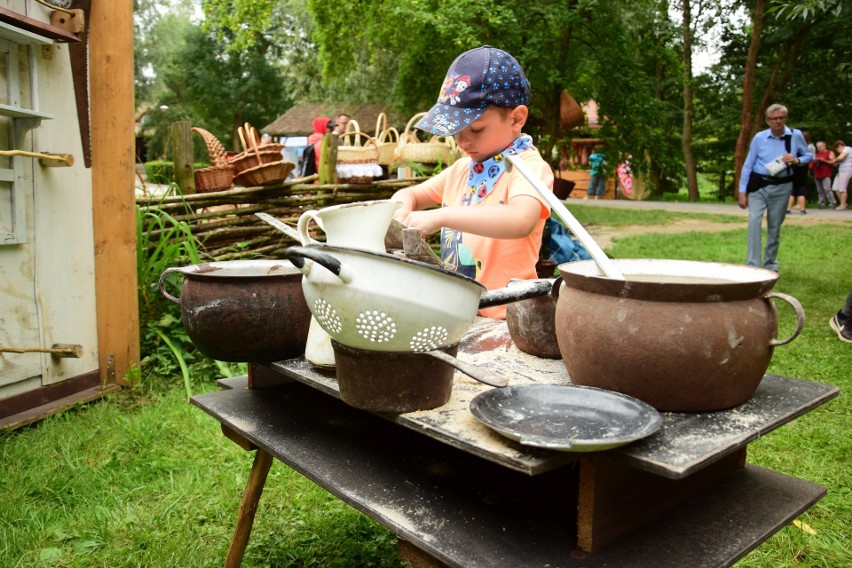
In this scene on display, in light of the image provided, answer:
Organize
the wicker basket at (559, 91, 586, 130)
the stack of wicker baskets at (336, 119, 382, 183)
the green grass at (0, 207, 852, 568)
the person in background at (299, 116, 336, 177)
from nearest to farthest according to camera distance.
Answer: the green grass at (0, 207, 852, 568) → the stack of wicker baskets at (336, 119, 382, 183) → the person in background at (299, 116, 336, 177) → the wicker basket at (559, 91, 586, 130)

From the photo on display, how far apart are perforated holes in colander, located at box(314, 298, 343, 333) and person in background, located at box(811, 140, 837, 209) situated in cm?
1851

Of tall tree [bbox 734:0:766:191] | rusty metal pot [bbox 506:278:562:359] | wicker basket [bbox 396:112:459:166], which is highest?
tall tree [bbox 734:0:766:191]

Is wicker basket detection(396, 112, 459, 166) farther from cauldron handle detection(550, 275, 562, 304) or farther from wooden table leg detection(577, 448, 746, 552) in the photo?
wooden table leg detection(577, 448, 746, 552)

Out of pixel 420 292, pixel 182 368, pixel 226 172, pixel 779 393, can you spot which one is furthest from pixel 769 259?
pixel 420 292

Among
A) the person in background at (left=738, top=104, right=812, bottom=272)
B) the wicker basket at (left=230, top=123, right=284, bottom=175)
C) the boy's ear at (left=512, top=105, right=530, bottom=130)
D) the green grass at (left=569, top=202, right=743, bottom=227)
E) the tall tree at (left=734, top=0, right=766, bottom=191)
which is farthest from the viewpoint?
the green grass at (left=569, top=202, right=743, bottom=227)

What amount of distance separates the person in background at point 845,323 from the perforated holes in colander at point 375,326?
507 cm

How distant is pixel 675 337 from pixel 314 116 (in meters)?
28.1

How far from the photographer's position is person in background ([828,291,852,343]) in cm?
507

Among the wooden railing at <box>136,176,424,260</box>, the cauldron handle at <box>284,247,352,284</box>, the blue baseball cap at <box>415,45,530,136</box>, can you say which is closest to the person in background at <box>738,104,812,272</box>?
the wooden railing at <box>136,176,424,260</box>

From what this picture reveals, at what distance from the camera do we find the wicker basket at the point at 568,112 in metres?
10.1

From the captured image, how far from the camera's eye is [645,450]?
0.98 meters

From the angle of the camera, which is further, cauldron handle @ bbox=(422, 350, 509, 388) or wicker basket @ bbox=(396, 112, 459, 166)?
wicker basket @ bbox=(396, 112, 459, 166)

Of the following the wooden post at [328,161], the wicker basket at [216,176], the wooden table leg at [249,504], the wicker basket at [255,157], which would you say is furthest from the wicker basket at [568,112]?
the wooden table leg at [249,504]

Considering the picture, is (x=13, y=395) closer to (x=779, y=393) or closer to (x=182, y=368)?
(x=182, y=368)
